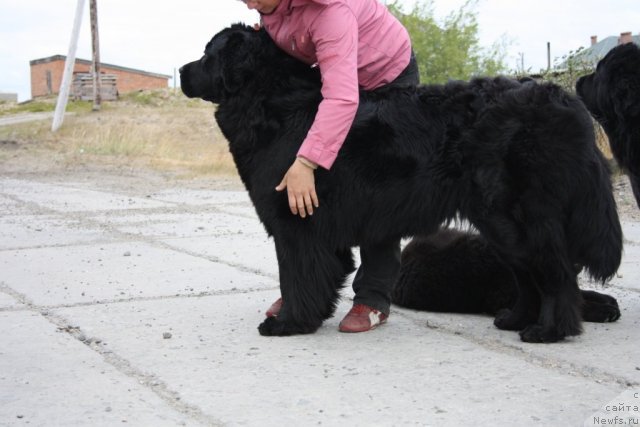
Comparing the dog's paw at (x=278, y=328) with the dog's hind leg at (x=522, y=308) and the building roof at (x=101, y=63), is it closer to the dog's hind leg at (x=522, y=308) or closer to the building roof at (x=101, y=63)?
the dog's hind leg at (x=522, y=308)

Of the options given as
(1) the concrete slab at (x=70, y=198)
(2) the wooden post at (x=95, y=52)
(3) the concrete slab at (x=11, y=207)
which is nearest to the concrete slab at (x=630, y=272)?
(1) the concrete slab at (x=70, y=198)

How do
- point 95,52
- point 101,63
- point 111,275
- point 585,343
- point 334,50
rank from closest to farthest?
point 585,343 → point 334,50 → point 111,275 → point 95,52 → point 101,63

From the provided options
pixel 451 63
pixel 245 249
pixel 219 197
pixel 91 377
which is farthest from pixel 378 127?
pixel 451 63

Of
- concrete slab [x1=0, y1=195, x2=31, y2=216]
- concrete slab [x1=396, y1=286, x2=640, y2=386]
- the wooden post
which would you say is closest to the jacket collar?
concrete slab [x1=396, y1=286, x2=640, y2=386]

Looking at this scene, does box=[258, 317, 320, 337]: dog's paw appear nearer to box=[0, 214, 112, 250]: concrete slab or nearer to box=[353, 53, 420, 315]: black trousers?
box=[353, 53, 420, 315]: black trousers

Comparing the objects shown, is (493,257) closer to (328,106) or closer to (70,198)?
(328,106)

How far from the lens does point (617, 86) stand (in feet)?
12.2

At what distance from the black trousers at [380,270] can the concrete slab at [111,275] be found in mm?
962

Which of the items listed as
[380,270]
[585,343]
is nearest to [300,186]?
[380,270]

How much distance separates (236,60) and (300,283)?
1077 millimetres

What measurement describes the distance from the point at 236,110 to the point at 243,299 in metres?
1.19

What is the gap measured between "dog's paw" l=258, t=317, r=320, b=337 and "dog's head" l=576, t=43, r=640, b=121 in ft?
5.87

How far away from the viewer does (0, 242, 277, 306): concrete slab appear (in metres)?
4.49

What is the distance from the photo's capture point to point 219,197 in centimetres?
932
